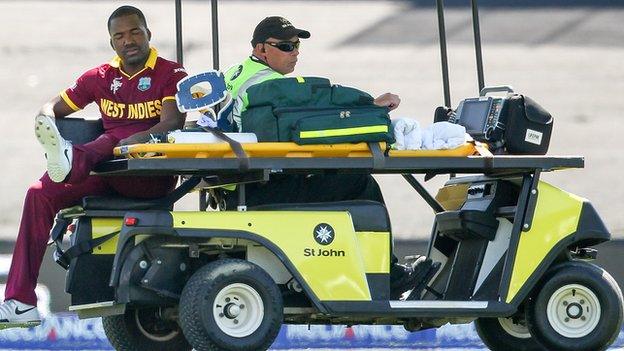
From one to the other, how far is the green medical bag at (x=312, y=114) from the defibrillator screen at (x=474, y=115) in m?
0.76

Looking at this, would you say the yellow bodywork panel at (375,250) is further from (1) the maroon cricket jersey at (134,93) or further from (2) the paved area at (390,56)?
(2) the paved area at (390,56)

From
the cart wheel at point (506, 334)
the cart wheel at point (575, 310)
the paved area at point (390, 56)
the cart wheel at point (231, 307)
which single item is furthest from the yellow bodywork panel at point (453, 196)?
the paved area at point (390, 56)

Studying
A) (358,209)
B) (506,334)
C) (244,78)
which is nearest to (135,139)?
(244,78)

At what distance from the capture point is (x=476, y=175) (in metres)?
9.89

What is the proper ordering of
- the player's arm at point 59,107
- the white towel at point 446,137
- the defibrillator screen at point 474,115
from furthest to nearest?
the player's arm at point 59,107
the defibrillator screen at point 474,115
the white towel at point 446,137

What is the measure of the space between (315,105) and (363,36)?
37.8 feet

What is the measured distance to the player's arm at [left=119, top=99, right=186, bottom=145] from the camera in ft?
28.8

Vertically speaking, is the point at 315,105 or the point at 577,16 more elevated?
the point at 577,16

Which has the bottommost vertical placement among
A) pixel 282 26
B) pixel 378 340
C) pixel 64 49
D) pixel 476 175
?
pixel 378 340

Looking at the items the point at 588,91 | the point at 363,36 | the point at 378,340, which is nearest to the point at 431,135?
the point at 378,340

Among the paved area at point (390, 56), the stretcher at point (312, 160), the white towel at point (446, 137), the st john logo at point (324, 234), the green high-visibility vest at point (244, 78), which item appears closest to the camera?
the stretcher at point (312, 160)

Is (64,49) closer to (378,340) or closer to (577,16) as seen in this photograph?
(577,16)

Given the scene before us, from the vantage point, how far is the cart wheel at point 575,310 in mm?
9164

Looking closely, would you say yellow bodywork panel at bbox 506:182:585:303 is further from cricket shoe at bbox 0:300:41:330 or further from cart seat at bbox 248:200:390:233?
cricket shoe at bbox 0:300:41:330
